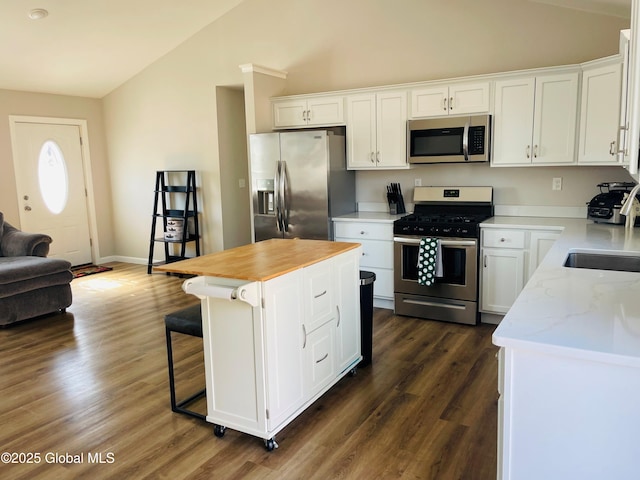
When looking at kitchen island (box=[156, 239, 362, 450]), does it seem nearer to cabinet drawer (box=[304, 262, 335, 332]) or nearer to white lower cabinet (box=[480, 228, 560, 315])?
cabinet drawer (box=[304, 262, 335, 332])

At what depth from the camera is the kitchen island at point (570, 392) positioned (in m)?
1.33

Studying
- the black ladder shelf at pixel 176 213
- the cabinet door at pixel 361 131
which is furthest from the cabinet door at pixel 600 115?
the black ladder shelf at pixel 176 213

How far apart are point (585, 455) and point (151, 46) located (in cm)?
619

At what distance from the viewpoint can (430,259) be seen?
13.6ft

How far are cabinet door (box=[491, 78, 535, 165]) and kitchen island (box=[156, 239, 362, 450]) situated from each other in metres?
2.11

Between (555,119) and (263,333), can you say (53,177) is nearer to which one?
(263,333)

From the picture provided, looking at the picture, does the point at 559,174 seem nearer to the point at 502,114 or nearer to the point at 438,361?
the point at 502,114

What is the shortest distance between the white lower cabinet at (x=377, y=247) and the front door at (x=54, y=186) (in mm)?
4177

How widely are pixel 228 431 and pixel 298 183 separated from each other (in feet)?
8.73

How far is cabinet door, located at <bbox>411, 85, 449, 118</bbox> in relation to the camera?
4.36 m

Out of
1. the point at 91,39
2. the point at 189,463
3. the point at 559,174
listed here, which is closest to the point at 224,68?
the point at 91,39

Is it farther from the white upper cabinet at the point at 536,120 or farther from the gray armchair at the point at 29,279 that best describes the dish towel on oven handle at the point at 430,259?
the gray armchair at the point at 29,279

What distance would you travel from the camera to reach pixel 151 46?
19.8 ft

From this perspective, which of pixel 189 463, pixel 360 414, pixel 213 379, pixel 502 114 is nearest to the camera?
pixel 189 463
